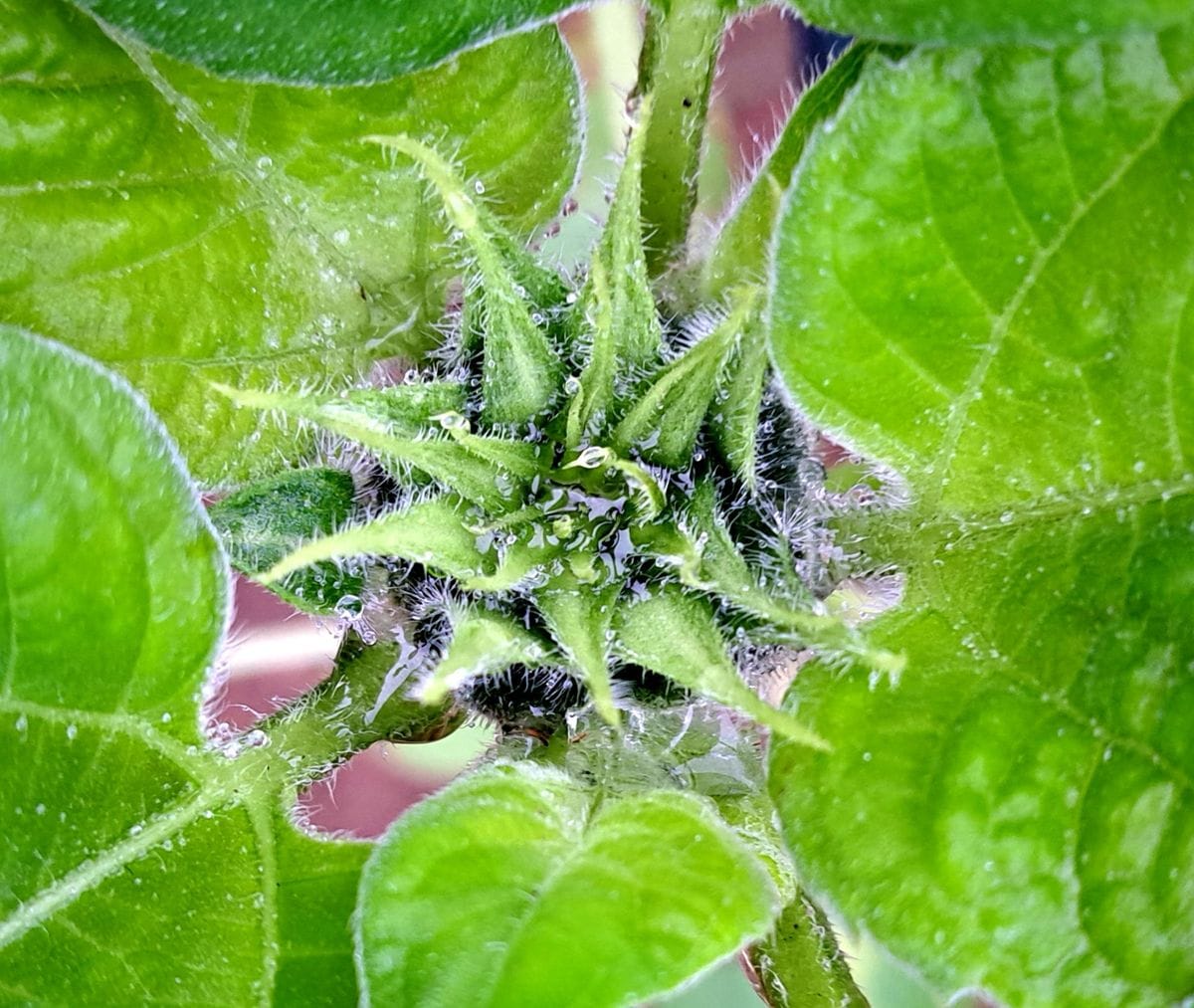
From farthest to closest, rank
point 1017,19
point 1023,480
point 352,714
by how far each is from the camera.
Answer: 1. point 352,714
2. point 1023,480
3. point 1017,19

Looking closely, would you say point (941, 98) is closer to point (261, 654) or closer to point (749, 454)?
point (749, 454)

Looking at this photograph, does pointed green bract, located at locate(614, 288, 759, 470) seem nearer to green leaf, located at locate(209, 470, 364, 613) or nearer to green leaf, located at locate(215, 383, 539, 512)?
green leaf, located at locate(215, 383, 539, 512)

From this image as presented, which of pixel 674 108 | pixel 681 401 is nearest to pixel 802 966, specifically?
pixel 681 401

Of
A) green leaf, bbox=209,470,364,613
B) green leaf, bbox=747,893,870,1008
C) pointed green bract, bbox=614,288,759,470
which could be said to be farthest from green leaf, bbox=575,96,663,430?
green leaf, bbox=747,893,870,1008

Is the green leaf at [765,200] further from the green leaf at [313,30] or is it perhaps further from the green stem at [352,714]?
the green stem at [352,714]

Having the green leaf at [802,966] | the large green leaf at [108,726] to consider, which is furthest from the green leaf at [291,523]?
the green leaf at [802,966]

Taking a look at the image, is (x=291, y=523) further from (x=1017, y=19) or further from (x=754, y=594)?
(x=1017, y=19)
